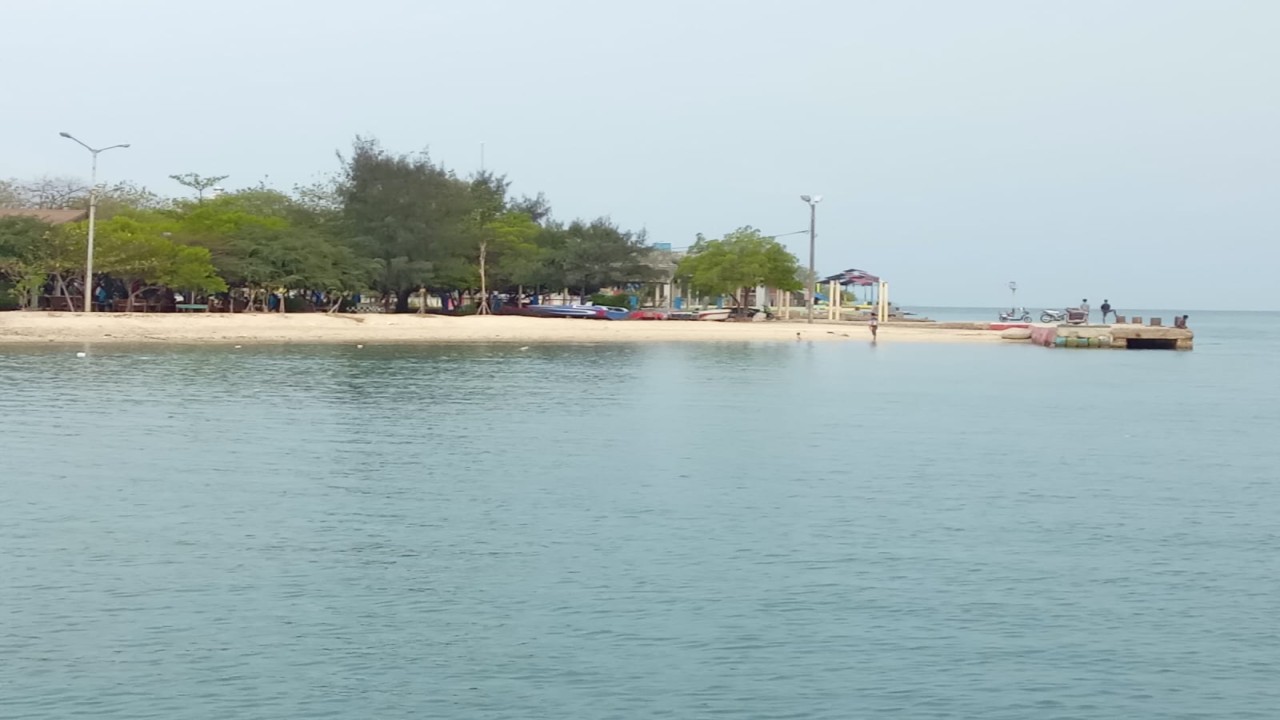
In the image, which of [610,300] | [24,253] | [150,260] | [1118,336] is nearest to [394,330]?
[150,260]

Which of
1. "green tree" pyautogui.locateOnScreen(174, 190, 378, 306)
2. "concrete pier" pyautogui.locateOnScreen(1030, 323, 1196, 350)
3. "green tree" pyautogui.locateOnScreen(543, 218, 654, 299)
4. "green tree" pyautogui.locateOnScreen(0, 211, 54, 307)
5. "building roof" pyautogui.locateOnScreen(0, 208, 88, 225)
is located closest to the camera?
"green tree" pyautogui.locateOnScreen(0, 211, 54, 307)

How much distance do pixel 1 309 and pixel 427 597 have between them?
61544 mm

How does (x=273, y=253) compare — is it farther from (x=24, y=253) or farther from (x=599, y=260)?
(x=599, y=260)

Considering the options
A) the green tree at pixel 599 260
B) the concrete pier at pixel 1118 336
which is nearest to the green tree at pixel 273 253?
the green tree at pixel 599 260

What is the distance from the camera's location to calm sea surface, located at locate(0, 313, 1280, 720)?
41.9 feet

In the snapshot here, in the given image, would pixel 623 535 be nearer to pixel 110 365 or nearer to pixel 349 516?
pixel 349 516

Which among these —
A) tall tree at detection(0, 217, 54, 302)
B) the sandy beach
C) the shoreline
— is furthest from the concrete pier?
tall tree at detection(0, 217, 54, 302)

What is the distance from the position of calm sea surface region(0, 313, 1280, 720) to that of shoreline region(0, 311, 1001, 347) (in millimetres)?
28118

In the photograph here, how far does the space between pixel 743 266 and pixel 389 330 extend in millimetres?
28204

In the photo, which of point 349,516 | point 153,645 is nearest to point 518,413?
point 349,516

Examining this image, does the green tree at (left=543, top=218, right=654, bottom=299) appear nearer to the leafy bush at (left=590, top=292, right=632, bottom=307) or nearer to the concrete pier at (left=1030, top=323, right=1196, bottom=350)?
the leafy bush at (left=590, top=292, right=632, bottom=307)

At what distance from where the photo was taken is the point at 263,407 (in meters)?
36.3

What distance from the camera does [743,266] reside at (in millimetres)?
94250

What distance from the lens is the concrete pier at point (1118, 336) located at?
81000 millimetres
